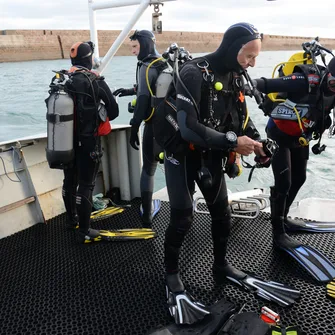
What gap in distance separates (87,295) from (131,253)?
0.60m

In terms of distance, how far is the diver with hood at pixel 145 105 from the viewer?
A: 9.23ft

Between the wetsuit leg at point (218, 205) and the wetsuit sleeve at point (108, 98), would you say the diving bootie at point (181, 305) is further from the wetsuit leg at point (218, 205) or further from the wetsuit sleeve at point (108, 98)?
the wetsuit sleeve at point (108, 98)

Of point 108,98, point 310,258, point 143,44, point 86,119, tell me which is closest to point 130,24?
point 143,44

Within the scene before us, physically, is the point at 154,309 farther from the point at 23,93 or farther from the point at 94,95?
the point at 23,93

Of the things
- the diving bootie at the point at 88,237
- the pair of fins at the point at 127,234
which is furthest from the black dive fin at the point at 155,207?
the diving bootie at the point at 88,237

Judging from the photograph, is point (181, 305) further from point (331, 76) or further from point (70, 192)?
point (331, 76)

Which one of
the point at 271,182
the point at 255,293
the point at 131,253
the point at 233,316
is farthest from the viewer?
the point at 271,182

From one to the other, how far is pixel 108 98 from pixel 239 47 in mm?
1269

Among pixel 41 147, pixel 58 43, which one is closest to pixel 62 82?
pixel 41 147

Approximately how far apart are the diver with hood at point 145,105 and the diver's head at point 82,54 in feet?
1.33

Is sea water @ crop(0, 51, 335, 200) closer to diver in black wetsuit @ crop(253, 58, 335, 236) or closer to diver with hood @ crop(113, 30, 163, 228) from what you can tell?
diver with hood @ crop(113, 30, 163, 228)

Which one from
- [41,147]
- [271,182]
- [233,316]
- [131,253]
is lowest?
[271,182]

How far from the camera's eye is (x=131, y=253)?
2.92m

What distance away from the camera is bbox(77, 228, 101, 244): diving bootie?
305 centimetres
